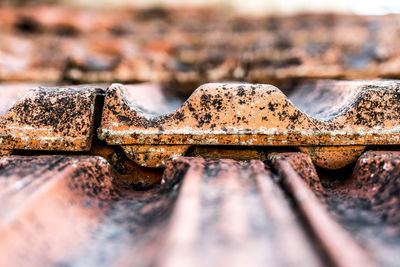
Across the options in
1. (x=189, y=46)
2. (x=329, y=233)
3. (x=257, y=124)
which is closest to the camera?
(x=329, y=233)

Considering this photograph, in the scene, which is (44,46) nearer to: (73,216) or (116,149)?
A: (116,149)

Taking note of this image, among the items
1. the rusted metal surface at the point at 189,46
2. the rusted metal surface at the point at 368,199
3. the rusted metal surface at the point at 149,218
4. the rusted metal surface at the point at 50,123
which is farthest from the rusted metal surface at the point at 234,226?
the rusted metal surface at the point at 189,46

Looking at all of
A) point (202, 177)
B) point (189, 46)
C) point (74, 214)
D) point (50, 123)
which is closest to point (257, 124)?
point (202, 177)

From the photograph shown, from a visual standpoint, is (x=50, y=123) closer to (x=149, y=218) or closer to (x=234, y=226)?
(x=149, y=218)

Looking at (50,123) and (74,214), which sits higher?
(50,123)

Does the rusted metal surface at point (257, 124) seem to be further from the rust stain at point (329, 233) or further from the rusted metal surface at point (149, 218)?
the rust stain at point (329, 233)

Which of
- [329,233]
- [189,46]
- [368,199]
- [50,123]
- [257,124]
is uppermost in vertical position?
[189,46]

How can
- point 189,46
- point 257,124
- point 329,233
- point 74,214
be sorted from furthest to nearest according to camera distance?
1. point 189,46
2. point 257,124
3. point 74,214
4. point 329,233
